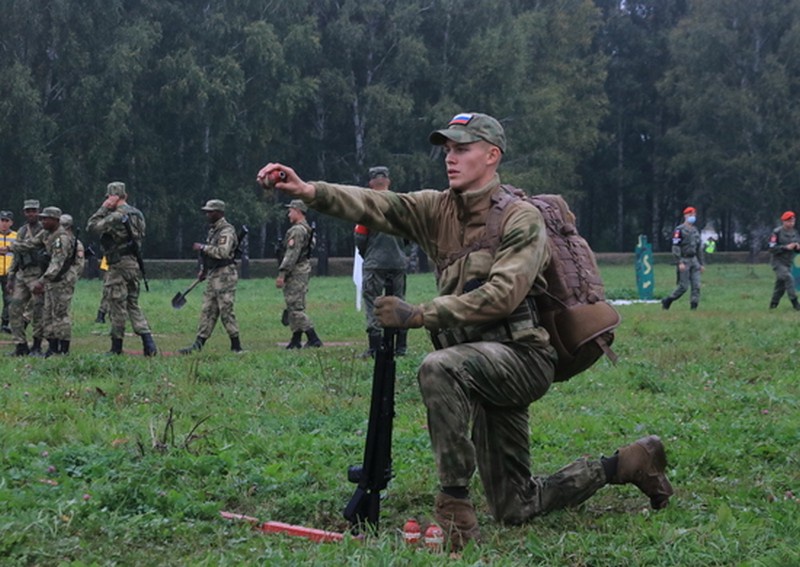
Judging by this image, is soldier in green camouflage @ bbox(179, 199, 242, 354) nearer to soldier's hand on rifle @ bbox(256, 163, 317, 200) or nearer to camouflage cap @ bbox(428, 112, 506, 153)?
camouflage cap @ bbox(428, 112, 506, 153)

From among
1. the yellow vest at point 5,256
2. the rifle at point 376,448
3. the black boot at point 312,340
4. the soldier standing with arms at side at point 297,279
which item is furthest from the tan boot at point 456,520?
the yellow vest at point 5,256

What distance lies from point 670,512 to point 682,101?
54.9 meters

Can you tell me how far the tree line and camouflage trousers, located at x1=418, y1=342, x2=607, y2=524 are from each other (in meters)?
36.4

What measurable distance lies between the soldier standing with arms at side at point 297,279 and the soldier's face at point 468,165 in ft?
32.6

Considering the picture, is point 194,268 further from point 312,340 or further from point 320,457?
point 320,457

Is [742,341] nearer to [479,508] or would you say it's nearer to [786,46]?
[479,508]

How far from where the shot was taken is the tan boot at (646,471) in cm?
620

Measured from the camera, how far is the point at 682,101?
58656 mm

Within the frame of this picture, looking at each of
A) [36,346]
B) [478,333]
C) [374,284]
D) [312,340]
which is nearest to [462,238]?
[478,333]

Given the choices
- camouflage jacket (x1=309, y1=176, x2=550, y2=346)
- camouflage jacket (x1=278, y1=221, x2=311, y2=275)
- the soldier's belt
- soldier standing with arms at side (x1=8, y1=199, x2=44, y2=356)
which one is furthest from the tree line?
the soldier's belt

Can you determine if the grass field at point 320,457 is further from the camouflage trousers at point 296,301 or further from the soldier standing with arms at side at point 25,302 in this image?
the soldier standing with arms at side at point 25,302

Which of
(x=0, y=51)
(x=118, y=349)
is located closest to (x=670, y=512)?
(x=118, y=349)

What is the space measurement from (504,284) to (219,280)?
10.2 m

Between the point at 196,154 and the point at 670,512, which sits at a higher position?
the point at 196,154
